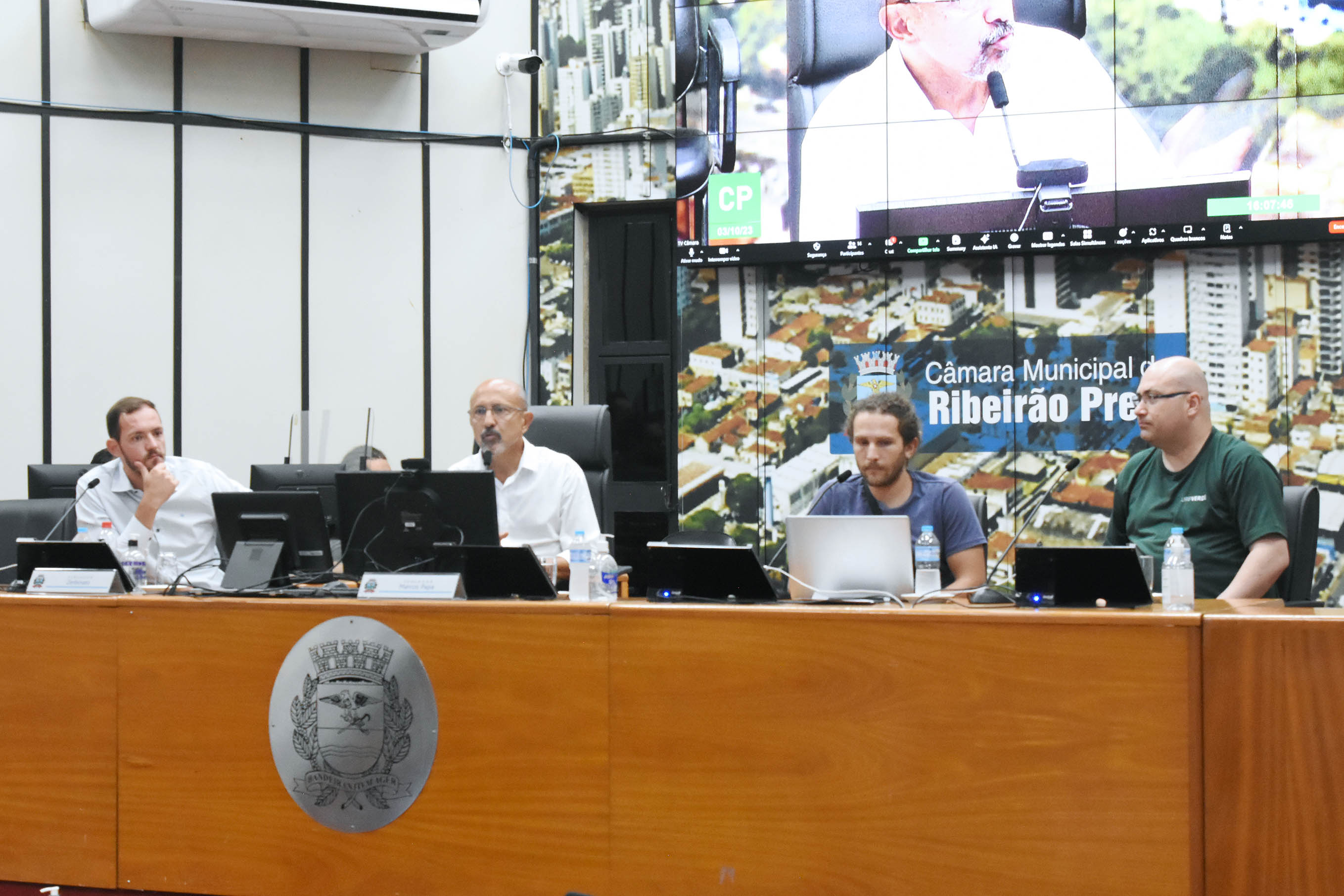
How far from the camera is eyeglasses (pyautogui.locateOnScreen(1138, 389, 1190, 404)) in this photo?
276 cm

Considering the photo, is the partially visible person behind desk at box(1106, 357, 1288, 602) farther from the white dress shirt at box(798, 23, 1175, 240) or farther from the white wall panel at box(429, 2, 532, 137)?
the white wall panel at box(429, 2, 532, 137)

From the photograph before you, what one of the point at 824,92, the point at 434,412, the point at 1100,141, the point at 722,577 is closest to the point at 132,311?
the point at 434,412

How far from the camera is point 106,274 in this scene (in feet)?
17.0

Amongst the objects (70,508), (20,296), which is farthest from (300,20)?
(70,508)

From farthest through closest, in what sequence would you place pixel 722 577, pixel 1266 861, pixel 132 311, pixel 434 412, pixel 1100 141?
pixel 434 412 < pixel 132 311 < pixel 1100 141 < pixel 722 577 < pixel 1266 861

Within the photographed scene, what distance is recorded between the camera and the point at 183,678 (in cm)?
227

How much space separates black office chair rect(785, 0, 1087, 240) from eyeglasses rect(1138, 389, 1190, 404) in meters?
2.48

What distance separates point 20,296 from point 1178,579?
5016 millimetres

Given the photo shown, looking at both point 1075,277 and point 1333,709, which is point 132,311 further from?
point 1333,709

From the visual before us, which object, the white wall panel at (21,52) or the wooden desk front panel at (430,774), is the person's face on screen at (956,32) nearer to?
the wooden desk front panel at (430,774)

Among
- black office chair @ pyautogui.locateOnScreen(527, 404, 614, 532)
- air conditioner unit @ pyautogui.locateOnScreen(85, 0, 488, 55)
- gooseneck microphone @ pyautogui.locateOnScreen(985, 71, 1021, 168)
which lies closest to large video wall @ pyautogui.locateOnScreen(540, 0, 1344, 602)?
gooseneck microphone @ pyautogui.locateOnScreen(985, 71, 1021, 168)

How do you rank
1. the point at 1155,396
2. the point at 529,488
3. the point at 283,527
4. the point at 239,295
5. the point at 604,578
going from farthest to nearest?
the point at 239,295 → the point at 529,488 → the point at 1155,396 → the point at 283,527 → the point at 604,578

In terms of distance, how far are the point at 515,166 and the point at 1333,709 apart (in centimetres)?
468

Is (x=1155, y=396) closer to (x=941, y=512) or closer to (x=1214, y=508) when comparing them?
(x=1214, y=508)
